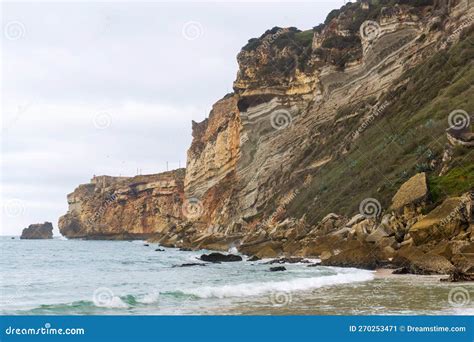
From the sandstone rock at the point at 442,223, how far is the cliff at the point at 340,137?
0.21m

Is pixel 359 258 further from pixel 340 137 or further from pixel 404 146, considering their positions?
pixel 340 137

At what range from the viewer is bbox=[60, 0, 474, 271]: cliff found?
1448 inches

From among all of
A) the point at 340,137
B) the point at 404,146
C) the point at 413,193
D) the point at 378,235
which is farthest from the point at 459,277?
the point at 340,137

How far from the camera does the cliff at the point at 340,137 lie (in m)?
36.8

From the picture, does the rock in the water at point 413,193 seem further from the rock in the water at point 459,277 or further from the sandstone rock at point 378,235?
the rock in the water at point 459,277

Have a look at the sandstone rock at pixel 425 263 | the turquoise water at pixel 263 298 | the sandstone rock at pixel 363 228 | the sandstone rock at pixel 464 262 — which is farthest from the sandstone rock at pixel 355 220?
the sandstone rock at pixel 464 262

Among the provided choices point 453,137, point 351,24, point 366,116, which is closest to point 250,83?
point 351,24

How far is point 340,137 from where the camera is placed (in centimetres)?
6278

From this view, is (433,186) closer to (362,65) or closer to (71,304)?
(71,304)

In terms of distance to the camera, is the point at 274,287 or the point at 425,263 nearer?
the point at 274,287

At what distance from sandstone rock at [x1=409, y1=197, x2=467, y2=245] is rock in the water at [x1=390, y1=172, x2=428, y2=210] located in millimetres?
3467

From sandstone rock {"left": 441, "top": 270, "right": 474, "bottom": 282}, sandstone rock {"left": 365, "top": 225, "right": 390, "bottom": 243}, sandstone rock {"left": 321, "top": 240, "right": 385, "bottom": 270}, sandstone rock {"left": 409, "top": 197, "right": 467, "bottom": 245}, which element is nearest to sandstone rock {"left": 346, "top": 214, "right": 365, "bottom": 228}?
sandstone rock {"left": 321, "top": 240, "right": 385, "bottom": 270}

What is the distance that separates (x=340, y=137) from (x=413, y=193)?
3186 centimetres
